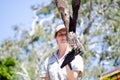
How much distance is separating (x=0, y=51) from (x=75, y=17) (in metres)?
12.1

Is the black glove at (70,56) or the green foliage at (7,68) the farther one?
the green foliage at (7,68)

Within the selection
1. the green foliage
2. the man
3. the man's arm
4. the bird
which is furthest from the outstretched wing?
the green foliage

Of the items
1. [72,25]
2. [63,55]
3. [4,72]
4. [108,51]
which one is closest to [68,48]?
[63,55]

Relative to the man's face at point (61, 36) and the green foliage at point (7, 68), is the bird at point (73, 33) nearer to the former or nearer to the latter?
the man's face at point (61, 36)

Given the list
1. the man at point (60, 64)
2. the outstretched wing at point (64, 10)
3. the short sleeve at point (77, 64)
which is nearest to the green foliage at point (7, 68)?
the man at point (60, 64)

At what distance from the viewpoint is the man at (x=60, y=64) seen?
6.64ft

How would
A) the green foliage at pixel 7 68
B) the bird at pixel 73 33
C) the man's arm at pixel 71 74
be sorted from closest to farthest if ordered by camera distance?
1. the bird at pixel 73 33
2. the man's arm at pixel 71 74
3. the green foliage at pixel 7 68

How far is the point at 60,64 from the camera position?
2082 millimetres

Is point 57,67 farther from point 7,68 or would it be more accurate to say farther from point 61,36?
point 7,68

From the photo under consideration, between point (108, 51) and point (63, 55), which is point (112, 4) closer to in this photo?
point (108, 51)

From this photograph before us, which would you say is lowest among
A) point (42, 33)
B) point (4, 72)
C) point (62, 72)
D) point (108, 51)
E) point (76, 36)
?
point (108, 51)

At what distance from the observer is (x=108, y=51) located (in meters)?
13.1

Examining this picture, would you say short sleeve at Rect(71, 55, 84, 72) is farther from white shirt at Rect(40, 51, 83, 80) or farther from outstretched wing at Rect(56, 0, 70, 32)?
outstretched wing at Rect(56, 0, 70, 32)

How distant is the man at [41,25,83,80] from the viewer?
6.64ft
